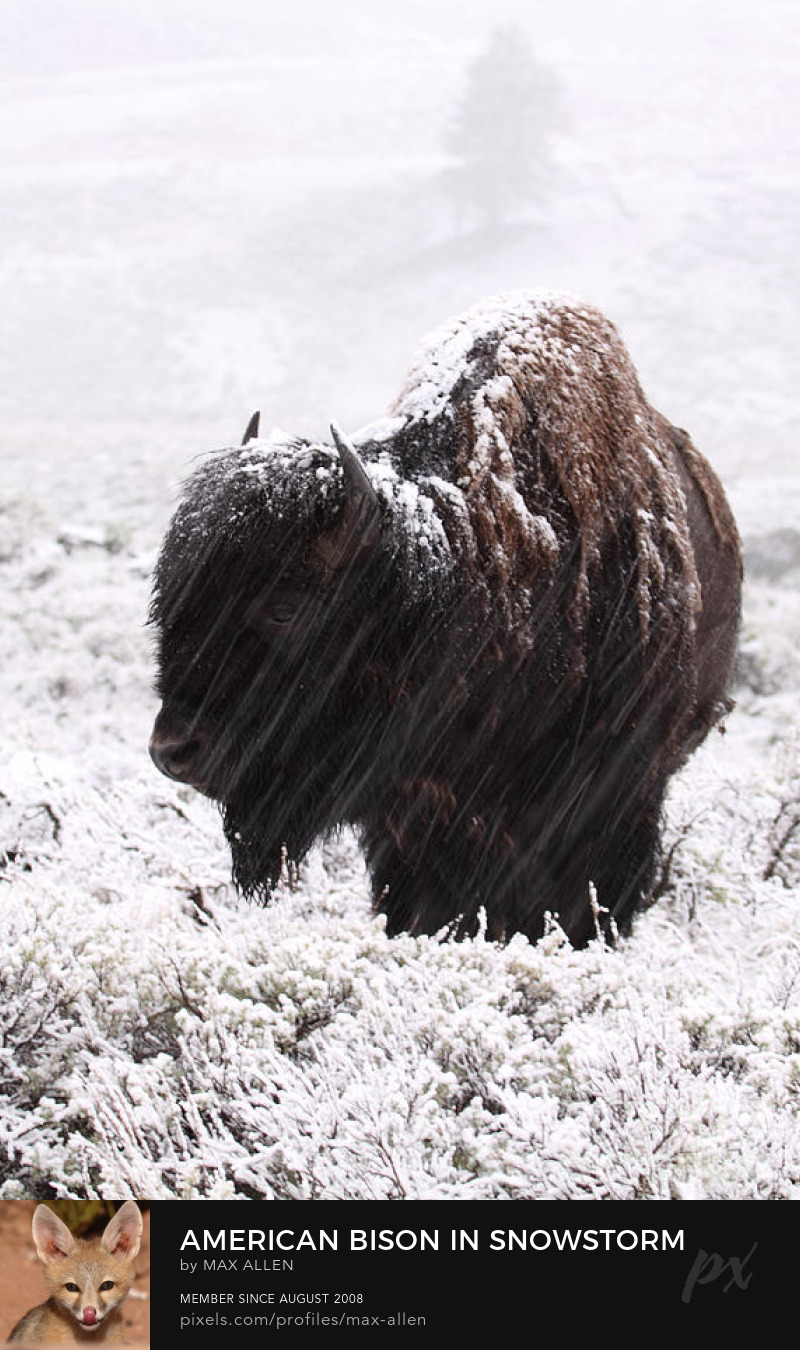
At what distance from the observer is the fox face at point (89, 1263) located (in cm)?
229

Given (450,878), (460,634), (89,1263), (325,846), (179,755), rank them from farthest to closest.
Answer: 1. (325,846)
2. (450,878)
3. (460,634)
4. (179,755)
5. (89,1263)

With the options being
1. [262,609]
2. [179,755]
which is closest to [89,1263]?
[179,755]

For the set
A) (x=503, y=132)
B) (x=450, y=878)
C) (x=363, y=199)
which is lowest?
(x=363, y=199)

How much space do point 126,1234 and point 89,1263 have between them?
0.09 m

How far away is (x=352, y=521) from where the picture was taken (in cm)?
319

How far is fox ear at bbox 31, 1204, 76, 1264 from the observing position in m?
2.37

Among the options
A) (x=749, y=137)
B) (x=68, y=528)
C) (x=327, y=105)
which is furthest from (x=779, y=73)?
(x=68, y=528)

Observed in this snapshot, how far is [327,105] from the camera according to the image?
161ft

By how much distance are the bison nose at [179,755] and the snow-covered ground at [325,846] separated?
0.53 m

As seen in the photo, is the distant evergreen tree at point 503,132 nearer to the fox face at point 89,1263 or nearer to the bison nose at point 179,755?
the bison nose at point 179,755

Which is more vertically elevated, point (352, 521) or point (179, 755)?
point (352, 521)

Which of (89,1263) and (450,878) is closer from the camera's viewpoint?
(89,1263)

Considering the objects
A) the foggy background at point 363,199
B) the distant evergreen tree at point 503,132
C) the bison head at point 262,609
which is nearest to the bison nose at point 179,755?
the bison head at point 262,609

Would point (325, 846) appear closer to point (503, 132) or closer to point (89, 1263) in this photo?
point (89, 1263)
